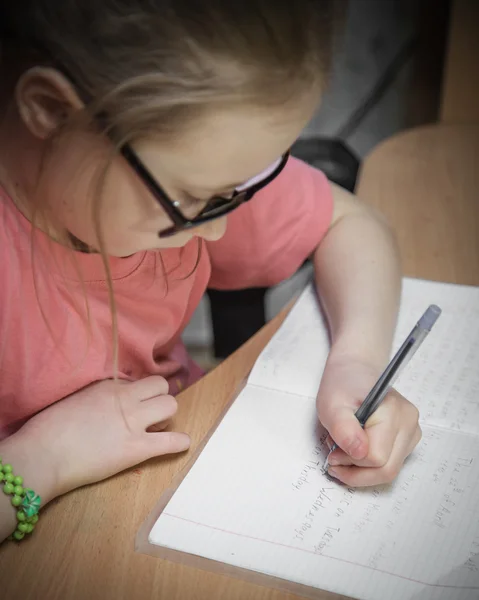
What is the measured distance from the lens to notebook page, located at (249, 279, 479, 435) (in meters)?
0.69

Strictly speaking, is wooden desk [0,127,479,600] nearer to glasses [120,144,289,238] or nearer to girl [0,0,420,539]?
girl [0,0,420,539]

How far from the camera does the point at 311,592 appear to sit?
1.70ft

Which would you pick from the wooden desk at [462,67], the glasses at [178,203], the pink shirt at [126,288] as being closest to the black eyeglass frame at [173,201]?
the glasses at [178,203]

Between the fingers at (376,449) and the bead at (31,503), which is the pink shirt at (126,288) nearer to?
the bead at (31,503)

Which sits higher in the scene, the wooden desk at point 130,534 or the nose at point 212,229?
the nose at point 212,229

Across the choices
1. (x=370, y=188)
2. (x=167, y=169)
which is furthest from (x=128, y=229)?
(x=370, y=188)

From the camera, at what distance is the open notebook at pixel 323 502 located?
1.74 feet

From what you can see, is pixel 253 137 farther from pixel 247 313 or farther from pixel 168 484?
Result: pixel 247 313

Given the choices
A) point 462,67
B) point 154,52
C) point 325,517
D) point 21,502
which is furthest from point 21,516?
point 462,67

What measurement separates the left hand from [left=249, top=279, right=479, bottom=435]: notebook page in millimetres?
47

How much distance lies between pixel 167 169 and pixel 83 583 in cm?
33

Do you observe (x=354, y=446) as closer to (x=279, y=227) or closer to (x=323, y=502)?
(x=323, y=502)

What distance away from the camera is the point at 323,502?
1.92ft

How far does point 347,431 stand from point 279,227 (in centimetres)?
34
